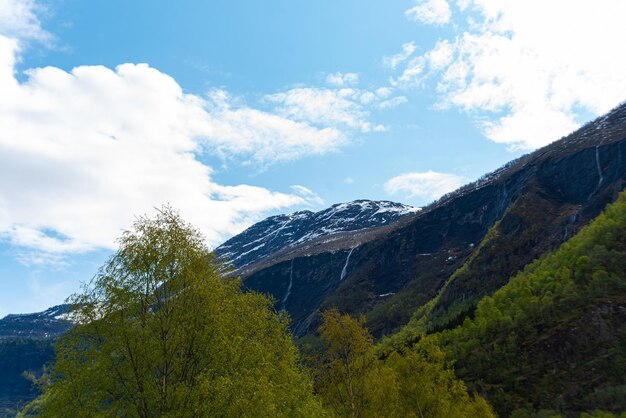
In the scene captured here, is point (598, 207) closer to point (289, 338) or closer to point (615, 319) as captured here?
point (615, 319)

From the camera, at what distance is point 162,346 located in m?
22.2

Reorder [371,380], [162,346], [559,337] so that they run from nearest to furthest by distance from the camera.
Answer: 1. [162,346]
2. [371,380]
3. [559,337]

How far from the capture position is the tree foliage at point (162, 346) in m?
20.6

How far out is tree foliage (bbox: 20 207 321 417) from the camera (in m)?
20.6

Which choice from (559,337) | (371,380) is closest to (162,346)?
(371,380)

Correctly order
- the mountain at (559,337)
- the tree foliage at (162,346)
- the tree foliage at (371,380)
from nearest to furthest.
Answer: the tree foliage at (162,346) → the tree foliage at (371,380) → the mountain at (559,337)

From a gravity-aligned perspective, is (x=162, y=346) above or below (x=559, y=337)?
above

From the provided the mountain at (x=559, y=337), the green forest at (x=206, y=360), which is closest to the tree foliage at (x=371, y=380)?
the green forest at (x=206, y=360)

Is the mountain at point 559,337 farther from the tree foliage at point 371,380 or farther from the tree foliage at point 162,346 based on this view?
the tree foliage at point 162,346

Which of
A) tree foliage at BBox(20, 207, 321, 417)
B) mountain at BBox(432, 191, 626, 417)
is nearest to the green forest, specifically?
tree foliage at BBox(20, 207, 321, 417)

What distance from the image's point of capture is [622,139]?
192625 millimetres

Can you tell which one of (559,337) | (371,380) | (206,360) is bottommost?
(559,337)

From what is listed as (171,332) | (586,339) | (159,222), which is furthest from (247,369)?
(586,339)

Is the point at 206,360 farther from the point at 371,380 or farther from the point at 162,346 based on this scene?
the point at 371,380
